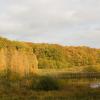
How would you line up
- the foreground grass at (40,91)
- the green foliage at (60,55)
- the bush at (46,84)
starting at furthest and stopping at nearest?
the green foliage at (60,55)
the bush at (46,84)
the foreground grass at (40,91)

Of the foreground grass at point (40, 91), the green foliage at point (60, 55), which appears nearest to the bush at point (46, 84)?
the foreground grass at point (40, 91)

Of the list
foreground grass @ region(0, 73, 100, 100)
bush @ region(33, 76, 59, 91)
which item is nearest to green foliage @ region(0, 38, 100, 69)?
foreground grass @ region(0, 73, 100, 100)

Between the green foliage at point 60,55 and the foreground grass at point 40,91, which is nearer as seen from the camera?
the foreground grass at point 40,91

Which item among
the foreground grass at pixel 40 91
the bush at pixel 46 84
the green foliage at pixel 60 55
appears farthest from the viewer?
the green foliage at pixel 60 55

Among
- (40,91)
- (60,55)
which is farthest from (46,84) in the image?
(60,55)

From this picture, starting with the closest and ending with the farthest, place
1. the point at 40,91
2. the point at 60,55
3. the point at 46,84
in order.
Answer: the point at 40,91 < the point at 46,84 < the point at 60,55

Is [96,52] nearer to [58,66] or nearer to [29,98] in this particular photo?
[58,66]

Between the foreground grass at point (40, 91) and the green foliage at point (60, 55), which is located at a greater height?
the green foliage at point (60, 55)

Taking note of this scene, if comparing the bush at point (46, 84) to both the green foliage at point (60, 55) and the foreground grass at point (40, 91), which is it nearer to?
the foreground grass at point (40, 91)

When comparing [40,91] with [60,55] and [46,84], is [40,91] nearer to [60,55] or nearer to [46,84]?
[46,84]

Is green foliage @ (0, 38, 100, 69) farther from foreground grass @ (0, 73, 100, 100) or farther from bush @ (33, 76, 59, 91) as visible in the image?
bush @ (33, 76, 59, 91)

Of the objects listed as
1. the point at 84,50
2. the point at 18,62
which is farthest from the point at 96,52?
the point at 18,62

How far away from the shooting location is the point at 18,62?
31016 millimetres

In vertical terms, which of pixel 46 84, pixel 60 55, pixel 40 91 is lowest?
pixel 40 91
